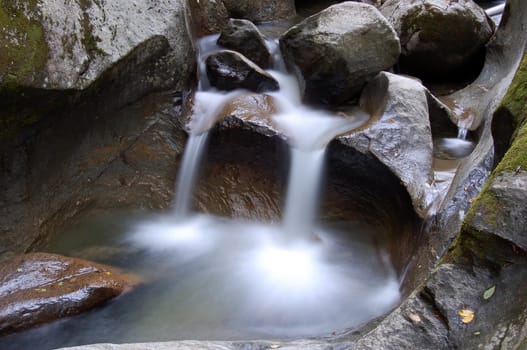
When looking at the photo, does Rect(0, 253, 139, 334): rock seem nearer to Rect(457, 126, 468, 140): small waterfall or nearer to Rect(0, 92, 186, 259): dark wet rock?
Rect(0, 92, 186, 259): dark wet rock

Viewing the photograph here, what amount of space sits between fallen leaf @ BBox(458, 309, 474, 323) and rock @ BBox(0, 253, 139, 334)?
2969 mm

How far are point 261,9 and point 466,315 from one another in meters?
8.46

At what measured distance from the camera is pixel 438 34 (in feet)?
23.5

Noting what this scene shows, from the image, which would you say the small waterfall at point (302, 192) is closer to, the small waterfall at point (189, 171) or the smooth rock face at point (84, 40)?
the small waterfall at point (189, 171)

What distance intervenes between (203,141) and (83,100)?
1441mm

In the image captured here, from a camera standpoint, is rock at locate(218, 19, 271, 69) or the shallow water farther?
rock at locate(218, 19, 271, 69)

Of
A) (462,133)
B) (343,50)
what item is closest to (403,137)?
(462,133)

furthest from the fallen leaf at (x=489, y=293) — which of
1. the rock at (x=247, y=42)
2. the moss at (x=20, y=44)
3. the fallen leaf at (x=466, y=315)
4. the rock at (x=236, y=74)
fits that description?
the rock at (x=247, y=42)

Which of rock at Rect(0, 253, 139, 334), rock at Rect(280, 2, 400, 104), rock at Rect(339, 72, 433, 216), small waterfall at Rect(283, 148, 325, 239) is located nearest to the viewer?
rock at Rect(0, 253, 139, 334)

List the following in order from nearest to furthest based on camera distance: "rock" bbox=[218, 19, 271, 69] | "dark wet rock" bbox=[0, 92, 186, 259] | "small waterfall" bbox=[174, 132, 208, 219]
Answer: "dark wet rock" bbox=[0, 92, 186, 259], "small waterfall" bbox=[174, 132, 208, 219], "rock" bbox=[218, 19, 271, 69]

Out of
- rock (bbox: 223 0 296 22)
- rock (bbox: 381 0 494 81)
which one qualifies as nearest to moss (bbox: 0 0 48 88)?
rock (bbox: 223 0 296 22)

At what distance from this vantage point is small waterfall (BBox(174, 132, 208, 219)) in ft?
18.3

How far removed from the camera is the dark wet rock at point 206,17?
715cm

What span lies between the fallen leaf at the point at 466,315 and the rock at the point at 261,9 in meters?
7.74
